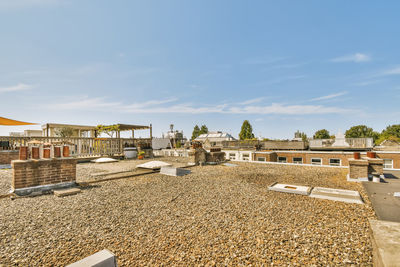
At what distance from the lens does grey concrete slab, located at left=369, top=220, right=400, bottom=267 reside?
5.39 feet

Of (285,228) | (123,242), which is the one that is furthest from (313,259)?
(123,242)

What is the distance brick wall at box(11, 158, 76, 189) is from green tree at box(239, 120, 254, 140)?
58.0 meters

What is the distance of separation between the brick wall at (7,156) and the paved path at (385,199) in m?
16.4

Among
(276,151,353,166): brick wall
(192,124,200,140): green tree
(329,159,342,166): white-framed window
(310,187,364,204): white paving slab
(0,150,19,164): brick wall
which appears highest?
(192,124,200,140): green tree

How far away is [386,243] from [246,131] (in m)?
61.1

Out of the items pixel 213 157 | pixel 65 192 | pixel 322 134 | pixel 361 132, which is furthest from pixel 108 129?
pixel 361 132

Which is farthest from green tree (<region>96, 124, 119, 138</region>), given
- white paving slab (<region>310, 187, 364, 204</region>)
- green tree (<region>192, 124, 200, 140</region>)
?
green tree (<region>192, 124, 200, 140</region>)

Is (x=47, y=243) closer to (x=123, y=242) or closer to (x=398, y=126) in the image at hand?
(x=123, y=242)

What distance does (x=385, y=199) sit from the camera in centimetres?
504

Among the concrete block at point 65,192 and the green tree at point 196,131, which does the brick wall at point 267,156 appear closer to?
the concrete block at point 65,192

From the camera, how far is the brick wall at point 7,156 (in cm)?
1068

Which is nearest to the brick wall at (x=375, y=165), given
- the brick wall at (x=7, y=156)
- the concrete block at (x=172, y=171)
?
the concrete block at (x=172, y=171)

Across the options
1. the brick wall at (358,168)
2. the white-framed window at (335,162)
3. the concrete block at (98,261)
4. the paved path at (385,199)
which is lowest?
the white-framed window at (335,162)

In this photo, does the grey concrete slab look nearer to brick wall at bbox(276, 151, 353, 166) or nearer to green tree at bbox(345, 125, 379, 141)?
brick wall at bbox(276, 151, 353, 166)
